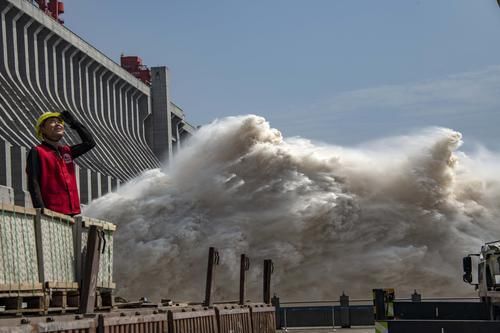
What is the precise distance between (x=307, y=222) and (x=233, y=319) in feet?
120

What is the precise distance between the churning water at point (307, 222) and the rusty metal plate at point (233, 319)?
33208 mm

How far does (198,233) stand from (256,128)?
8.72m

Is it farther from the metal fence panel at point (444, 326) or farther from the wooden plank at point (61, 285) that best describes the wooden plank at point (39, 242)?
the metal fence panel at point (444, 326)

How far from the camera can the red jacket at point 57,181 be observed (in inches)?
563

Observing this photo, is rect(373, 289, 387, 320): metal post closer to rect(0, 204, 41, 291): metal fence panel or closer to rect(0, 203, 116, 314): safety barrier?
rect(0, 203, 116, 314): safety barrier

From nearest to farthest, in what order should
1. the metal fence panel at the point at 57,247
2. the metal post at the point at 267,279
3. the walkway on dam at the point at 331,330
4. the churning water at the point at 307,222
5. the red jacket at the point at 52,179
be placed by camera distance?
the metal fence panel at the point at 57,247, the red jacket at the point at 52,179, the metal post at the point at 267,279, the walkway on dam at the point at 331,330, the churning water at the point at 307,222

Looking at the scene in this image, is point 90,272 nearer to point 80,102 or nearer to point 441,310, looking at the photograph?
point 441,310

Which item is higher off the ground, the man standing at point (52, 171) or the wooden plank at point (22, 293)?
the man standing at point (52, 171)

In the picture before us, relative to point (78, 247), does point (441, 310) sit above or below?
below

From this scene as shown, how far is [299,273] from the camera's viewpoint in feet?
182

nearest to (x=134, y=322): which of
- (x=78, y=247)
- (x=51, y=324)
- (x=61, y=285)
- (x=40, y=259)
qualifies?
(x=61, y=285)

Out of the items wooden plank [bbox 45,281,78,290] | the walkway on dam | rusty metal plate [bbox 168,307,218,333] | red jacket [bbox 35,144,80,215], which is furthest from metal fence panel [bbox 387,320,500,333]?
the walkway on dam

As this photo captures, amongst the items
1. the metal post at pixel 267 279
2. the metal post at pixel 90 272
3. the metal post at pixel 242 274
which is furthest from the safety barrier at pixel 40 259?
the metal post at pixel 267 279

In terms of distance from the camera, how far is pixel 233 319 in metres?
19.7
